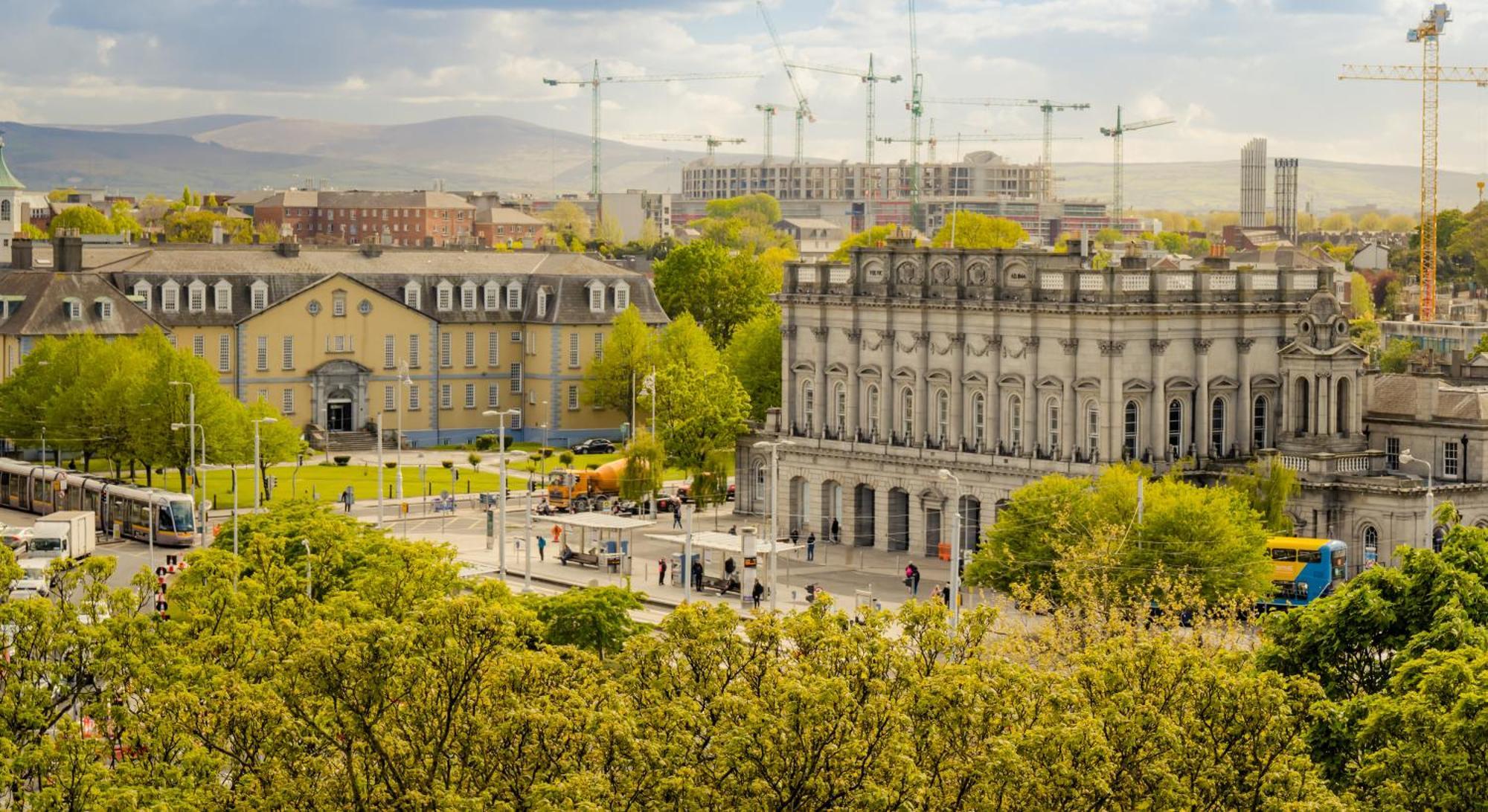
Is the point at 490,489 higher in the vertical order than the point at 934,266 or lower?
lower

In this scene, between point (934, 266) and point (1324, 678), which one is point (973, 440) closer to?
point (934, 266)

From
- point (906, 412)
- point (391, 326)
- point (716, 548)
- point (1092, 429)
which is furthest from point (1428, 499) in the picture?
point (391, 326)

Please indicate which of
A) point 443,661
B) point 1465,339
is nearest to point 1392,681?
point 443,661

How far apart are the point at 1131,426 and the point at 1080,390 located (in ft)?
8.09

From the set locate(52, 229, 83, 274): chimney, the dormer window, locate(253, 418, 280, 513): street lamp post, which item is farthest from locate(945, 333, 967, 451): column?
locate(52, 229, 83, 274): chimney

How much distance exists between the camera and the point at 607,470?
4867 inches

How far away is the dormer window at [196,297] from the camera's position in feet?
474

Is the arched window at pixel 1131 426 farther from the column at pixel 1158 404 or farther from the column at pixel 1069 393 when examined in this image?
the column at pixel 1069 393

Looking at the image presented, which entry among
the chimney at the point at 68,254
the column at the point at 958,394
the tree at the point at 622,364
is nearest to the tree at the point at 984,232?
the tree at the point at 622,364

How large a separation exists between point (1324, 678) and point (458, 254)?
105 m

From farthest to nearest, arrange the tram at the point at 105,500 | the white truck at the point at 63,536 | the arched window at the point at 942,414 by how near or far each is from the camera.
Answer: the arched window at the point at 942,414
the tram at the point at 105,500
the white truck at the point at 63,536

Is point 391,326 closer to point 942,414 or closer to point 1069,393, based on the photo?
point 942,414

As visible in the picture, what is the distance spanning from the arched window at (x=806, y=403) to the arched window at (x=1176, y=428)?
731 inches

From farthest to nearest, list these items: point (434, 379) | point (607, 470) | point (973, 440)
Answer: point (434, 379), point (607, 470), point (973, 440)
